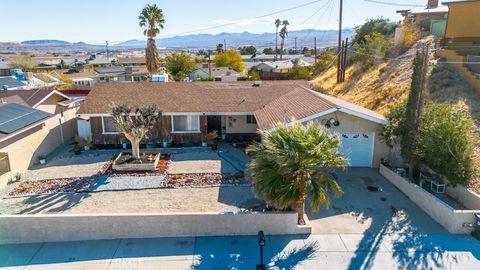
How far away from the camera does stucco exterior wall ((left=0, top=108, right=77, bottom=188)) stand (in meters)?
17.8

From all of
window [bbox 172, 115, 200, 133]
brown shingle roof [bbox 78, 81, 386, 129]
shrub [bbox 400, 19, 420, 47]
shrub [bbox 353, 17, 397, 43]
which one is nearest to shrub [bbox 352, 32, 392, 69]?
shrub [bbox 400, 19, 420, 47]

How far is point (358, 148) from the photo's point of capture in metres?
18.0

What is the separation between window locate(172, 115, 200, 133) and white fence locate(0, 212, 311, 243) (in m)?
11.7

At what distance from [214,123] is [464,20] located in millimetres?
19487

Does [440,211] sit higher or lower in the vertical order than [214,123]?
lower

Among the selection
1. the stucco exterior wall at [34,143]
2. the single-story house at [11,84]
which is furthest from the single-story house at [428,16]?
the single-story house at [11,84]

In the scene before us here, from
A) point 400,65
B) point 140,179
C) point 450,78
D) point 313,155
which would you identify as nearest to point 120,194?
point 140,179

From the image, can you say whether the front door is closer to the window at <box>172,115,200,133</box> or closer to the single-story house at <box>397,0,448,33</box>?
the window at <box>172,115,200,133</box>

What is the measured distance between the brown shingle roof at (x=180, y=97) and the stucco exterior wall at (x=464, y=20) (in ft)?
43.0

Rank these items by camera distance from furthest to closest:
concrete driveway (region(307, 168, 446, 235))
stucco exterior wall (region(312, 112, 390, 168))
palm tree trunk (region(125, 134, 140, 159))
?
palm tree trunk (region(125, 134, 140, 159))
stucco exterior wall (region(312, 112, 390, 168))
concrete driveway (region(307, 168, 446, 235))

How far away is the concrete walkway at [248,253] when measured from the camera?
10344 mm

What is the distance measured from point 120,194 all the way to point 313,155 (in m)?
9.25

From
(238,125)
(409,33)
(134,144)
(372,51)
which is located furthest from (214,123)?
(409,33)

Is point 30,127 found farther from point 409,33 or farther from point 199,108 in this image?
point 409,33
